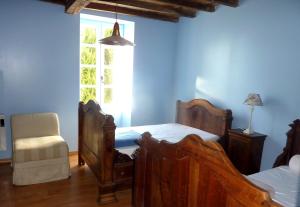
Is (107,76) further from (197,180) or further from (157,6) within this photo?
(197,180)

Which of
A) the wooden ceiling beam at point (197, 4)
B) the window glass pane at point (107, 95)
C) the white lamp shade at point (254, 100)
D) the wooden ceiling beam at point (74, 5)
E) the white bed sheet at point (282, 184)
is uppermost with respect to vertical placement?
the wooden ceiling beam at point (197, 4)

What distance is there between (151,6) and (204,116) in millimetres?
1895

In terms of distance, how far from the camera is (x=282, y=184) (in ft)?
6.82

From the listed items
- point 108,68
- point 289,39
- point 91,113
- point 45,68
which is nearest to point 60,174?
point 91,113

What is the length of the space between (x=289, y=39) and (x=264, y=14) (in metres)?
0.51

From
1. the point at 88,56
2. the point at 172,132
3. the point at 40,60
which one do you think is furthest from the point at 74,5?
the point at 172,132

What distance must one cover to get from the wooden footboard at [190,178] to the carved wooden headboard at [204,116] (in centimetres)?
181

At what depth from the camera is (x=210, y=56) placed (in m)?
3.93

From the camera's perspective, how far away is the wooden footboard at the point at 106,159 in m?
2.52

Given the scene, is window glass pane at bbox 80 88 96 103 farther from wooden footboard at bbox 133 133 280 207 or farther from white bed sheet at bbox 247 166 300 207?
white bed sheet at bbox 247 166 300 207

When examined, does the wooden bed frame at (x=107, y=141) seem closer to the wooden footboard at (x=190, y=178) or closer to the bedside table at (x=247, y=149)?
the bedside table at (x=247, y=149)

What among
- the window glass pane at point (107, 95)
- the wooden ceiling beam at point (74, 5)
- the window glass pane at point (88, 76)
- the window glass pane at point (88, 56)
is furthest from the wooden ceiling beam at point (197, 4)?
the window glass pane at point (107, 95)

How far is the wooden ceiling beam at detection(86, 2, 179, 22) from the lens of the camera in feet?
12.4

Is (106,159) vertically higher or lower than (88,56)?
lower
